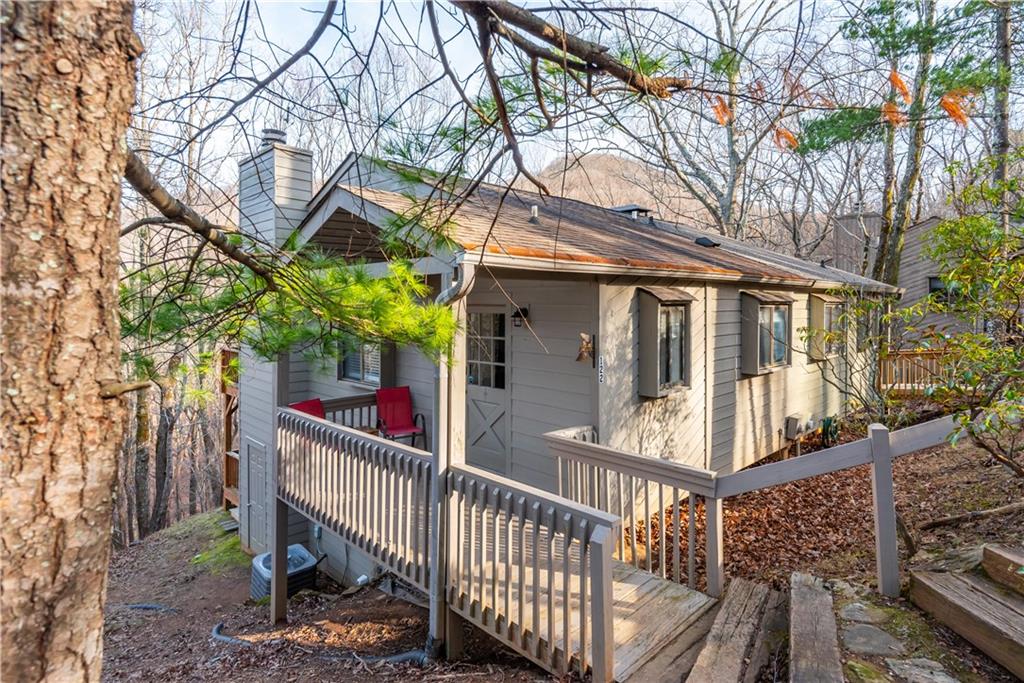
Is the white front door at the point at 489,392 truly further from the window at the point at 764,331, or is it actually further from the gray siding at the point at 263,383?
the window at the point at 764,331

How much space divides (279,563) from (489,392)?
10.2ft

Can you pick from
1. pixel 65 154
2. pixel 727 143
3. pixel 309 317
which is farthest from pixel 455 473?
pixel 727 143

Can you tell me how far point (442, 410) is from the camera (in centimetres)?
412

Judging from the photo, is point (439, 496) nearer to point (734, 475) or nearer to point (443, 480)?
point (443, 480)

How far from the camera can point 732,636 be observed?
3.18 metres

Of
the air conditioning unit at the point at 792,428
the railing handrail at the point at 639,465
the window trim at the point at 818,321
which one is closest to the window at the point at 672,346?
the railing handrail at the point at 639,465

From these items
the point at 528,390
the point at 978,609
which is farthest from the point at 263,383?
the point at 978,609

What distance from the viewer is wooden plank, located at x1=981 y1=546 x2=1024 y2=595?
2.82 metres

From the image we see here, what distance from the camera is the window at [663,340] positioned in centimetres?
634

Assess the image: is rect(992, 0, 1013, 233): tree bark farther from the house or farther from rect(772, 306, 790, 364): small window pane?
rect(772, 306, 790, 364): small window pane

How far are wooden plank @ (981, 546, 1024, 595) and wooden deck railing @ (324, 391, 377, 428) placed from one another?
6198mm

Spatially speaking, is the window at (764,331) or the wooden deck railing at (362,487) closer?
the wooden deck railing at (362,487)

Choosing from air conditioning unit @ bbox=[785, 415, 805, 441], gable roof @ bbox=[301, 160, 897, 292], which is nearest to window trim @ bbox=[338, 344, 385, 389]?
gable roof @ bbox=[301, 160, 897, 292]

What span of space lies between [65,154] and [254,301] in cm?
265
